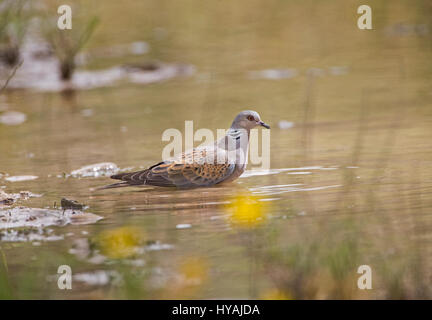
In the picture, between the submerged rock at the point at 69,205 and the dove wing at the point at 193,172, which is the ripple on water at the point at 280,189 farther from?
the submerged rock at the point at 69,205

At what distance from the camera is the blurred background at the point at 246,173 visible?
4383mm

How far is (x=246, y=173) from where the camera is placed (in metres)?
7.36

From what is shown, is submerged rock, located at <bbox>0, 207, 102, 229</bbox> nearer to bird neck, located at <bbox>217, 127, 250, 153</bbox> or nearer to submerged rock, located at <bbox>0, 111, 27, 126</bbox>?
bird neck, located at <bbox>217, 127, 250, 153</bbox>

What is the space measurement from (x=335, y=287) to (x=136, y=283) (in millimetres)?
953

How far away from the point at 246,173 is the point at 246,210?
156 centimetres

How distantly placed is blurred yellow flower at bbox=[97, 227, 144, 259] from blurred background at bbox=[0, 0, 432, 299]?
0.05 feet

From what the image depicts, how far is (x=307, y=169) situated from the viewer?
23.2ft

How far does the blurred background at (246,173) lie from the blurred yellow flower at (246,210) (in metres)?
0.02

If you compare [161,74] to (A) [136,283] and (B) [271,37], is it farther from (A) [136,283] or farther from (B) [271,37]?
(A) [136,283]

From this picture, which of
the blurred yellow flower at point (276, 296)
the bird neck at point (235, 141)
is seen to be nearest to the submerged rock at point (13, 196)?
the bird neck at point (235, 141)
